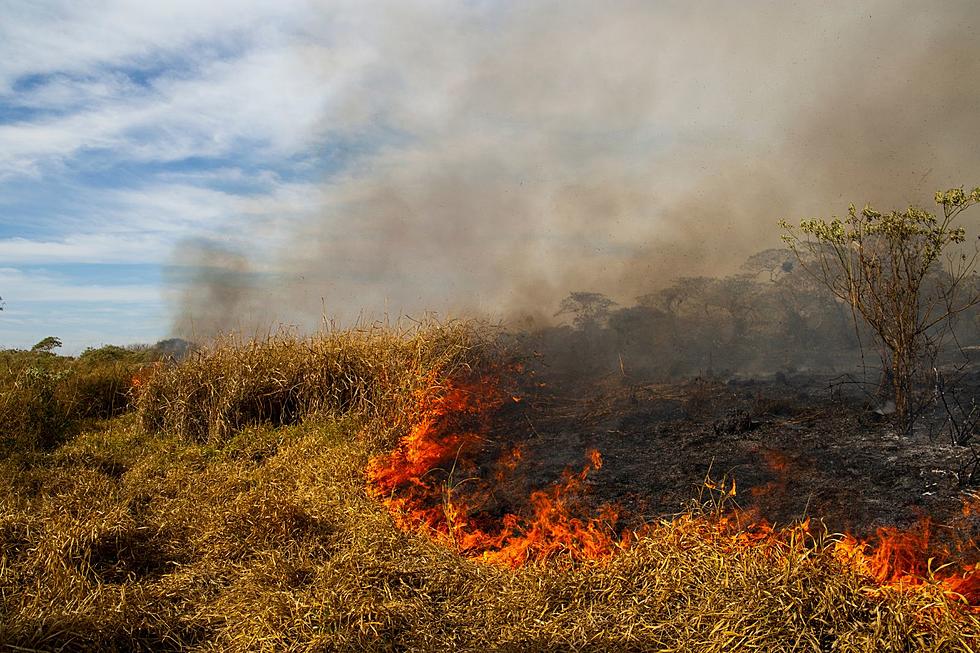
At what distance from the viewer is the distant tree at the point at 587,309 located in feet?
29.8

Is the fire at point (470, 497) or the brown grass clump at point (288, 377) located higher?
the brown grass clump at point (288, 377)

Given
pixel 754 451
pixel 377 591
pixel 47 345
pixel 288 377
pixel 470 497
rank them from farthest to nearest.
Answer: pixel 47 345 → pixel 288 377 → pixel 470 497 → pixel 754 451 → pixel 377 591

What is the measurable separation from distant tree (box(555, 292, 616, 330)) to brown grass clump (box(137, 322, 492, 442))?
4.37ft

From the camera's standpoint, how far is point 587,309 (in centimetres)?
945

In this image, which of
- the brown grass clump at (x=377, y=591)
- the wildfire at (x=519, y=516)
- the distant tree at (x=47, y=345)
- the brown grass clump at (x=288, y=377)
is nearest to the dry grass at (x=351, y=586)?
the brown grass clump at (x=377, y=591)

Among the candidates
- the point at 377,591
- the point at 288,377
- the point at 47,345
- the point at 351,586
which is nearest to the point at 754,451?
the point at 377,591

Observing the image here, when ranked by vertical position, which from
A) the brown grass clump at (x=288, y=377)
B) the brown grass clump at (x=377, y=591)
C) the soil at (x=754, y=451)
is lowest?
the brown grass clump at (x=377, y=591)

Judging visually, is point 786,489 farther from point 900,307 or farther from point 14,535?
point 14,535

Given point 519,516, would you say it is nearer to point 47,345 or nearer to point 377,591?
point 377,591

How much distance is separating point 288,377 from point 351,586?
5275 millimetres

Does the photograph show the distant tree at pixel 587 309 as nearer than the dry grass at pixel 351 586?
No

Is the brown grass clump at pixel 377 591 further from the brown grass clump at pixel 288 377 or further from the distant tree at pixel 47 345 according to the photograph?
the distant tree at pixel 47 345

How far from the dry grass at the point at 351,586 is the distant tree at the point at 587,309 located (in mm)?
3744

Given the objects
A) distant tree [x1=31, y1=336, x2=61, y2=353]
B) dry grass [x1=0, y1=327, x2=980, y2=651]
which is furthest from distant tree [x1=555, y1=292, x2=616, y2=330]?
distant tree [x1=31, y1=336, x2=61, y2=353]
